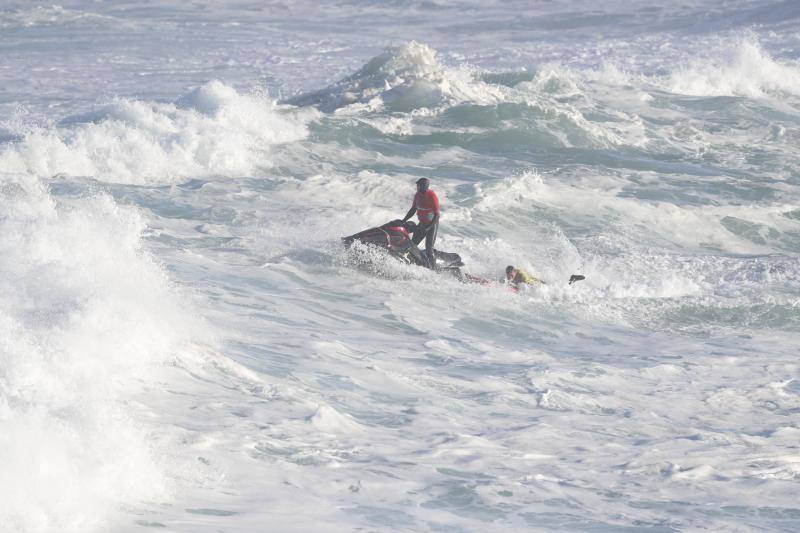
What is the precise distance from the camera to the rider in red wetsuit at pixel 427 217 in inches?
595

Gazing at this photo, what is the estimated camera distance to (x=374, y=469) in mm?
8086

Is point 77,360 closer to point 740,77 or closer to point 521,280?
point 521,280

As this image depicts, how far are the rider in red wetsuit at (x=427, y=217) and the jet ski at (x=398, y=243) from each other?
9cm

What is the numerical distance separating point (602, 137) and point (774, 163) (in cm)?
386

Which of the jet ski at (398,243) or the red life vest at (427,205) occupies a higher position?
the red life vest at (427,205)

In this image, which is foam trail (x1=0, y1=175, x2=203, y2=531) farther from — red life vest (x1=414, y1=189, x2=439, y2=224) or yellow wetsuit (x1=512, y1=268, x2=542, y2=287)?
yellow wetsuit (x1=512, y1=268, x2=542, y2=287)

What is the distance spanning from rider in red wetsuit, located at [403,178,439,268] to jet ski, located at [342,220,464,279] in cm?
9

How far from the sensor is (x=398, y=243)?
14.9 m

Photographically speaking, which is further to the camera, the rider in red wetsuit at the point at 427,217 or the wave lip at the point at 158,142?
the wave lip at the point at 158,142

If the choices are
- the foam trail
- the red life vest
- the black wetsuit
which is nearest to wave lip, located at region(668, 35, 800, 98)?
the red life vest

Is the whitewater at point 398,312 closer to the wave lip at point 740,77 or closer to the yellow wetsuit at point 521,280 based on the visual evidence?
the yellow wetsuit at point 521,280

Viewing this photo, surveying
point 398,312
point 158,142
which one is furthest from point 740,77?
point 398,312

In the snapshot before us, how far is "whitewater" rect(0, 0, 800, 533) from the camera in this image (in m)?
7.51

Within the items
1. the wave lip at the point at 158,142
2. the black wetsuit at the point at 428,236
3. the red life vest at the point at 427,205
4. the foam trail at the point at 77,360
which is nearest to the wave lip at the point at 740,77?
the wave lip at the point at 158,142
